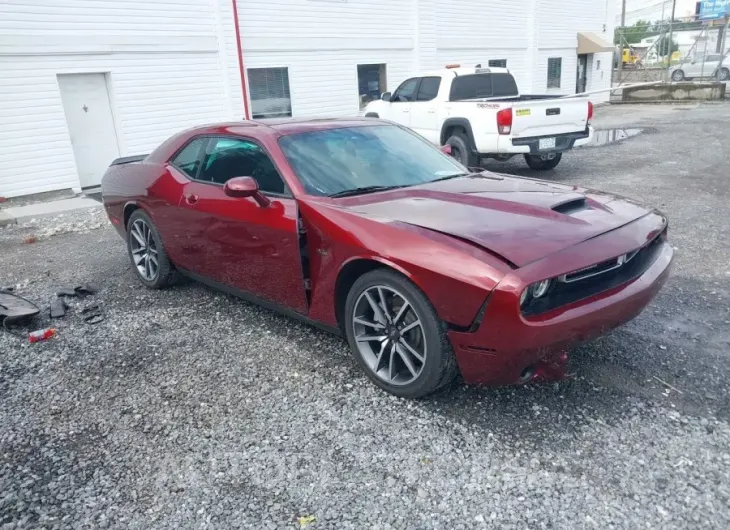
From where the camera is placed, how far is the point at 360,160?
165 inches

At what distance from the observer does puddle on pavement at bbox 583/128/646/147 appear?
14522 millimetres

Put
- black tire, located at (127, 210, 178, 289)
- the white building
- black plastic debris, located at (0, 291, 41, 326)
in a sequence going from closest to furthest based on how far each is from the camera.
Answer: black plastic debris, located at (0, 291, 41, 326) < black tire, located at (127, 210, 178, 289) < the white building

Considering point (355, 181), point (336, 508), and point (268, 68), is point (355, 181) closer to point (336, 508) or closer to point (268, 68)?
point (336, 508)

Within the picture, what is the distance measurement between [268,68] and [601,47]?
15.9 metres

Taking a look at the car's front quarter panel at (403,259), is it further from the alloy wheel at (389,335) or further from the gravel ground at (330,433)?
the gravel ground at (330,433)

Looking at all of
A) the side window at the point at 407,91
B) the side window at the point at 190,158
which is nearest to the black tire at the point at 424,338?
the side window at the point at 190,158

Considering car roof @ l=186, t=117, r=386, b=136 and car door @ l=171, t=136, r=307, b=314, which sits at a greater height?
car roof @ l=186, t=117, r=386, b=136

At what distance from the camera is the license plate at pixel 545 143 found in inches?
372

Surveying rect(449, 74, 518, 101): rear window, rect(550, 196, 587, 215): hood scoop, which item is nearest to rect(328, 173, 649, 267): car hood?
rect(550, 196, 587, 215): hood scoop

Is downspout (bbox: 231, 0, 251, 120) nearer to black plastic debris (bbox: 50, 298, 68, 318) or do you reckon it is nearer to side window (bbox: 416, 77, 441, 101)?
side window (bbox: 416, 77, 441, 101)

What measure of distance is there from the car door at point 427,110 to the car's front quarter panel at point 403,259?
770cm

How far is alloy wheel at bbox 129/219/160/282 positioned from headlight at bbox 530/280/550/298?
361cm

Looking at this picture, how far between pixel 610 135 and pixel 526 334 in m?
14.9

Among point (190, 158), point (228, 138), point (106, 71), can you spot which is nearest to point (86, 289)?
point (190, 158)
